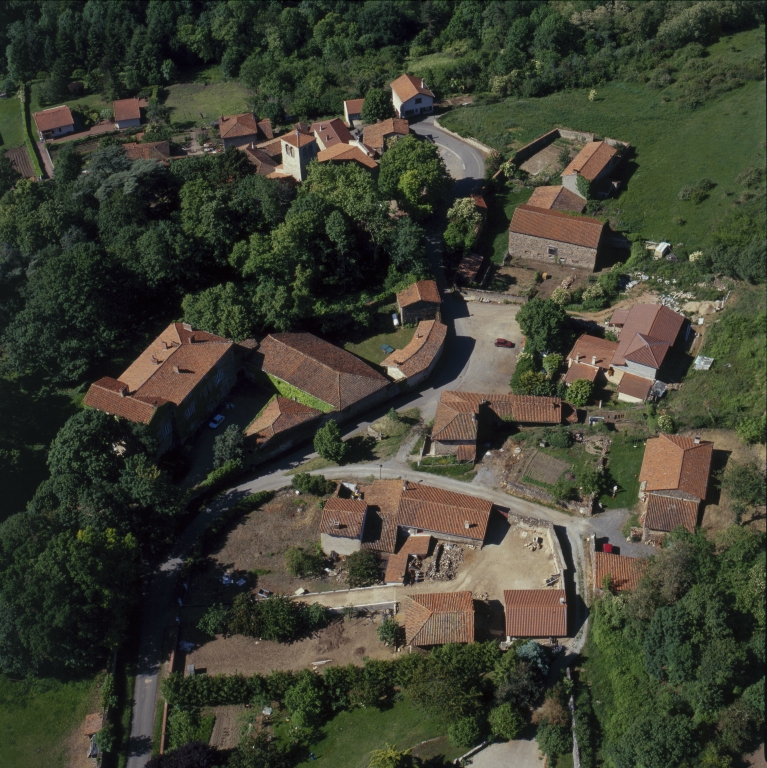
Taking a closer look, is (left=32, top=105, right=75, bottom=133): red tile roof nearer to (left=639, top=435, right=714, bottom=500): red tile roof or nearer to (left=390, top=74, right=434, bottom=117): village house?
(left=390, top=74, right=434, bottom=117): village house


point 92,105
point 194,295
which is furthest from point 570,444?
point 92,105

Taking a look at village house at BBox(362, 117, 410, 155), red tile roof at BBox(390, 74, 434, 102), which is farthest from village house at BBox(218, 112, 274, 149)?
red tile roof at BBox(390, 74, 434, 102)

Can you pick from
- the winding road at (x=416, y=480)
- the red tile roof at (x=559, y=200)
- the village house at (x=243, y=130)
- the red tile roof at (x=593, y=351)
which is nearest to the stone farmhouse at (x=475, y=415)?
the winding road at (x=416, y=480)

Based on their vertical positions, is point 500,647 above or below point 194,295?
below

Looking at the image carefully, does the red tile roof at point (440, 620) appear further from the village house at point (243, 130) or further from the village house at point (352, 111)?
the village house at point (243, 130)

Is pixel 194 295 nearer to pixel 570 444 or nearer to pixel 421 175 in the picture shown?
pixel 421 175
